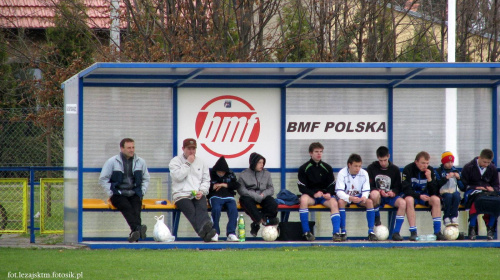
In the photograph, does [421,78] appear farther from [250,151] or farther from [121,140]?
[121,140]

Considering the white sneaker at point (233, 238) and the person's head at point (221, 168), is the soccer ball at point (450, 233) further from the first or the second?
the person's head at point (221, 168)

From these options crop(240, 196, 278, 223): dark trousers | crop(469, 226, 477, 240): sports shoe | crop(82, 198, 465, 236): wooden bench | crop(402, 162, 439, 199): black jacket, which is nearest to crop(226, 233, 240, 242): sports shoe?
crop(240, 196, 278, 223): dark trousers

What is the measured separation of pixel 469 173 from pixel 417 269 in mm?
3655

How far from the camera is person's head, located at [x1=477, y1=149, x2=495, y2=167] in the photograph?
11930mm

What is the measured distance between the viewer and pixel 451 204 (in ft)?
38.7

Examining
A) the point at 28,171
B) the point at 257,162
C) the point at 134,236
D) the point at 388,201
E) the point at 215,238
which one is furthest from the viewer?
the point at 28,171

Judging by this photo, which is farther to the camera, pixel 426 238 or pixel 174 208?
pixel 426 238

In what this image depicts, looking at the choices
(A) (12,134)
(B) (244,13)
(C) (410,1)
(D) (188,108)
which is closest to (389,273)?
(D) (188,108)

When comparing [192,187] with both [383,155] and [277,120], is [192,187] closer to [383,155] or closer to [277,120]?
[277,120]

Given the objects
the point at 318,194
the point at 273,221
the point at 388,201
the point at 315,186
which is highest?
the point at 315,186

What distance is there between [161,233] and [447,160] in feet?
14.0

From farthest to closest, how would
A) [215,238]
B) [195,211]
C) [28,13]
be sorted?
[28,13] → [195,211] → [215,238]

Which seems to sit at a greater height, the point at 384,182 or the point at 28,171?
the point at 28,171

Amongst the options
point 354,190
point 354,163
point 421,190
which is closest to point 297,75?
point 354,163
